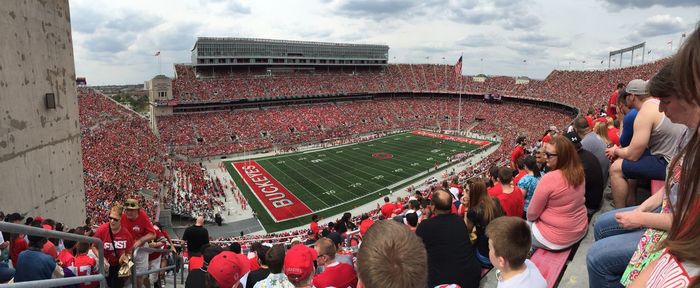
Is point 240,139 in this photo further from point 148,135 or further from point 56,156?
point 56,156

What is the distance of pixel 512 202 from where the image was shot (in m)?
5.25

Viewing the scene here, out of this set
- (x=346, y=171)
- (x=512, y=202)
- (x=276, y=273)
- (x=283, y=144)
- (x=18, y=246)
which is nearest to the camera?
(x=276, y=273)

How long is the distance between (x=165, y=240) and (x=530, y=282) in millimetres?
7054

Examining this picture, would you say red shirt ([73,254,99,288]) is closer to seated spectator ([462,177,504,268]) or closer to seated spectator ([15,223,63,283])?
seated spectator ([15,223,63,283])

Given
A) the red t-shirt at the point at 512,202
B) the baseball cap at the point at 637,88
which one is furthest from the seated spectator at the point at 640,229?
the baseball cap at the point at 637,88

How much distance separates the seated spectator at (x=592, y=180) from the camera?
4.99m

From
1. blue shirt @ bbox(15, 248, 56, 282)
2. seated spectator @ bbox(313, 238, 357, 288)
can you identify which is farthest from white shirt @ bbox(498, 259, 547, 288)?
blue shirt @ bbox(15, 248, 56, 282)

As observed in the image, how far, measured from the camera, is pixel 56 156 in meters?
8.59

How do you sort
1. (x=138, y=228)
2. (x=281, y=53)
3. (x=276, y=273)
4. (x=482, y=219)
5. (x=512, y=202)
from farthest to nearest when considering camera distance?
(x=281, y=53) < (x=138, y=228) < (x=512, y=202) < (x=482, y=219) < (x=276, y=273)

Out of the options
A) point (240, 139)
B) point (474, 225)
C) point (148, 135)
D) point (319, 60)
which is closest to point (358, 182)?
point (240, 139)

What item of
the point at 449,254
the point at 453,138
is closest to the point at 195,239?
the point at 449,254

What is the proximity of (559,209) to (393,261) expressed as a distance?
289 centimetres

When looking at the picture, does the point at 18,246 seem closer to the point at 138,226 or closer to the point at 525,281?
the point at 138,226

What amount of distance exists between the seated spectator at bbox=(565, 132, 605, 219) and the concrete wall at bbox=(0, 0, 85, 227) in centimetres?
932
